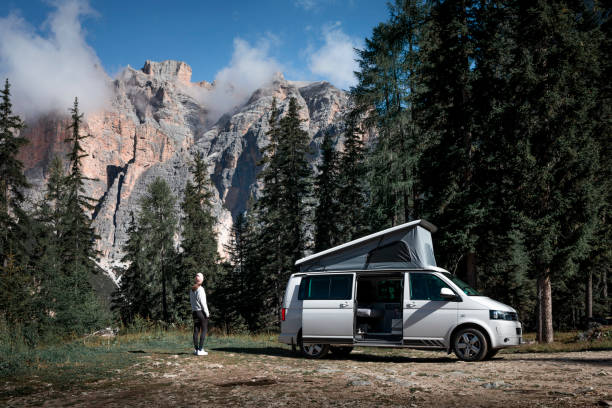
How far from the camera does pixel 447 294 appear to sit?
31.1 ft

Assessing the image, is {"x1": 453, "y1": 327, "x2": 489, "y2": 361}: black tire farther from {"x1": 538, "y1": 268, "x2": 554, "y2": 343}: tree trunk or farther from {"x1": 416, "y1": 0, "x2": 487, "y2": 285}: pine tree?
{"x1": 416, "y1": 0, "x2": 487, "y2": 285}: pine tree

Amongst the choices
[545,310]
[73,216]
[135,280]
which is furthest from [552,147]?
[135,280]

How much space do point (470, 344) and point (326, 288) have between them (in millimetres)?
3375

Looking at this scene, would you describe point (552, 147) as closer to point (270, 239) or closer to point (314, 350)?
point (314, 350)

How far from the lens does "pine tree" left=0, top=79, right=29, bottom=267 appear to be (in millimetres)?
28391

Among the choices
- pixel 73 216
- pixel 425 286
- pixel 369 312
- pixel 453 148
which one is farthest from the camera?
pixel 73 216

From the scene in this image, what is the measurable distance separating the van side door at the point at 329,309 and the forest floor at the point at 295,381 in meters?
0.59

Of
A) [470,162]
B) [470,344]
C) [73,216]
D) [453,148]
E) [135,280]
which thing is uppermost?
[453,148]

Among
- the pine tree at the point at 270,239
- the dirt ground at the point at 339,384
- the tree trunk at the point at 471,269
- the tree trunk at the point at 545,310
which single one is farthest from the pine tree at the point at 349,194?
the dirt ground at the point at 339,384

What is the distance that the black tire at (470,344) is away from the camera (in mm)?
9367

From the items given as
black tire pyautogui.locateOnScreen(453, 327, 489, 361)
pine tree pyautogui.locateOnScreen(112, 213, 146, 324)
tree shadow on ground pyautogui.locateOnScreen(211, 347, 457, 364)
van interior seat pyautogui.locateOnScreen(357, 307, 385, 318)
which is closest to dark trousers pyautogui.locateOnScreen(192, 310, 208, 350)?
tree shadow on ground pyautogui.locateOnScreen(211, 347, 457, 364)

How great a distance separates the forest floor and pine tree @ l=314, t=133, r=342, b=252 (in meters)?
22.3

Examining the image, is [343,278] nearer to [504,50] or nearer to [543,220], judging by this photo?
[543,220]

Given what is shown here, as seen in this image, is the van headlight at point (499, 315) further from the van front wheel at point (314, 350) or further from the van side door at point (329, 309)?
the van front wheel at point (314, 350)
